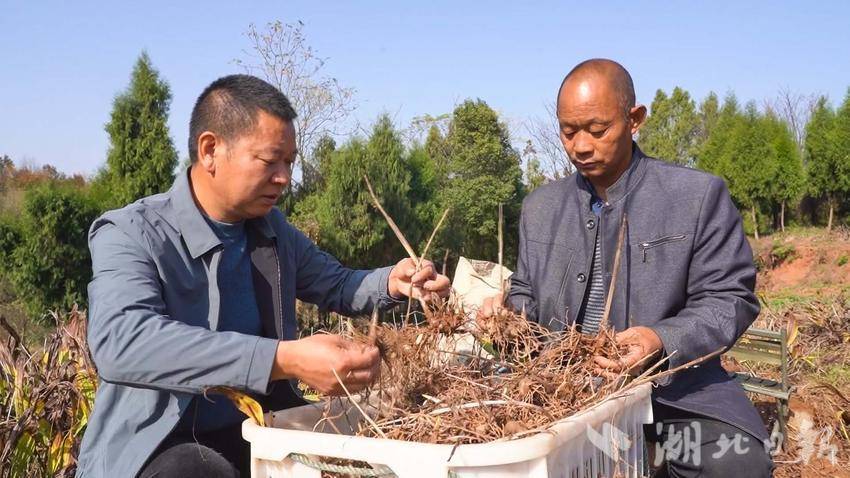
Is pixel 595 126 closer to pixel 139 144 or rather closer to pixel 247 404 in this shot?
pixel 247 404

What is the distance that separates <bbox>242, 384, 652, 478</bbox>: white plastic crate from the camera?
56.2 inches

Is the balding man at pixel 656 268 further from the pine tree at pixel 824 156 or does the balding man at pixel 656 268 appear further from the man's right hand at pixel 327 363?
the pine tree at pixel 824 156

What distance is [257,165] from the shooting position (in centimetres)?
219

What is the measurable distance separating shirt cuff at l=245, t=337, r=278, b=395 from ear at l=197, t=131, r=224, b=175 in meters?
0.73

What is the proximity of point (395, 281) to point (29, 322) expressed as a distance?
29.5 ft

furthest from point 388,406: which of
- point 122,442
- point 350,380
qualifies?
point 122,442

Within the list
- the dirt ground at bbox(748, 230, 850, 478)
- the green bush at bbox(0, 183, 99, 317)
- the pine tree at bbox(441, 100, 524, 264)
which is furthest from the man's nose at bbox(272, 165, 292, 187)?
the pine tree at bbox(441, 100, 524, 264)

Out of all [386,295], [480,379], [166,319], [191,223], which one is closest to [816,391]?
[386,295]

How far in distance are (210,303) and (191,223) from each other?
25 centimetres

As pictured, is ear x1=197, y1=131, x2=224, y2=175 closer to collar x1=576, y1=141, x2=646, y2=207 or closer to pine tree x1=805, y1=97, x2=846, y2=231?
collar x1=576, y1=141, x2=646, y2=207

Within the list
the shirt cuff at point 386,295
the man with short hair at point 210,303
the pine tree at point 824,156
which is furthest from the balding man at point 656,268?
the pine tree at point 824,156

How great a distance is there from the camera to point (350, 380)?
1736 mm

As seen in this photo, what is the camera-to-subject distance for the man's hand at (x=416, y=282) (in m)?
2.40

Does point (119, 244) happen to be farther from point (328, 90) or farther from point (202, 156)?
point (328, 90)
